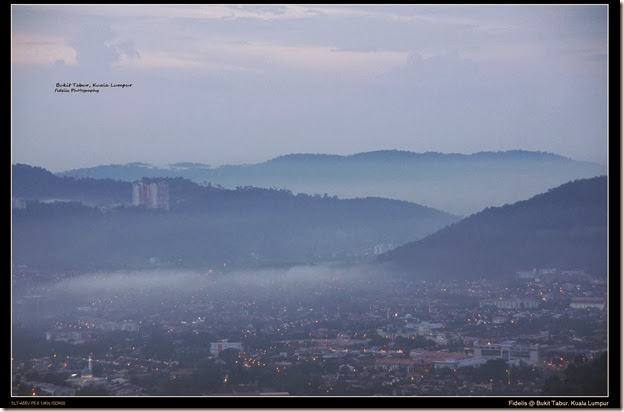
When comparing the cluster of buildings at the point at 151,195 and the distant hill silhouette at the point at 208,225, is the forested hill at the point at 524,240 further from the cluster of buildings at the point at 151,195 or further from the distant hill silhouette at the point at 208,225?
the cluster of buildings at the point at 151,195

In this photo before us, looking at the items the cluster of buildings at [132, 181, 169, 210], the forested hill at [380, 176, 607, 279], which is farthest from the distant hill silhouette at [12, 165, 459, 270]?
the forested hill at [380, 176, 607, 279]

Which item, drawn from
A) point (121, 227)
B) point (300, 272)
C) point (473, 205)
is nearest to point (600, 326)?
point (473, 205)

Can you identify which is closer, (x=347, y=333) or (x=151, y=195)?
(x=347, y=333)

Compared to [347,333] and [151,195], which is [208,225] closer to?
[151,195]

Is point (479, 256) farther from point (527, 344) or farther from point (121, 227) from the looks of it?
point (121, 227)

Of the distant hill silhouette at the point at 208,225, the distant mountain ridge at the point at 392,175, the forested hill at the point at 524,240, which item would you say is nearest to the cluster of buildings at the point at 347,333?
the forested hill at the point at 524,240

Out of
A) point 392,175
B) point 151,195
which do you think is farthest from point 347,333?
point 151,195
